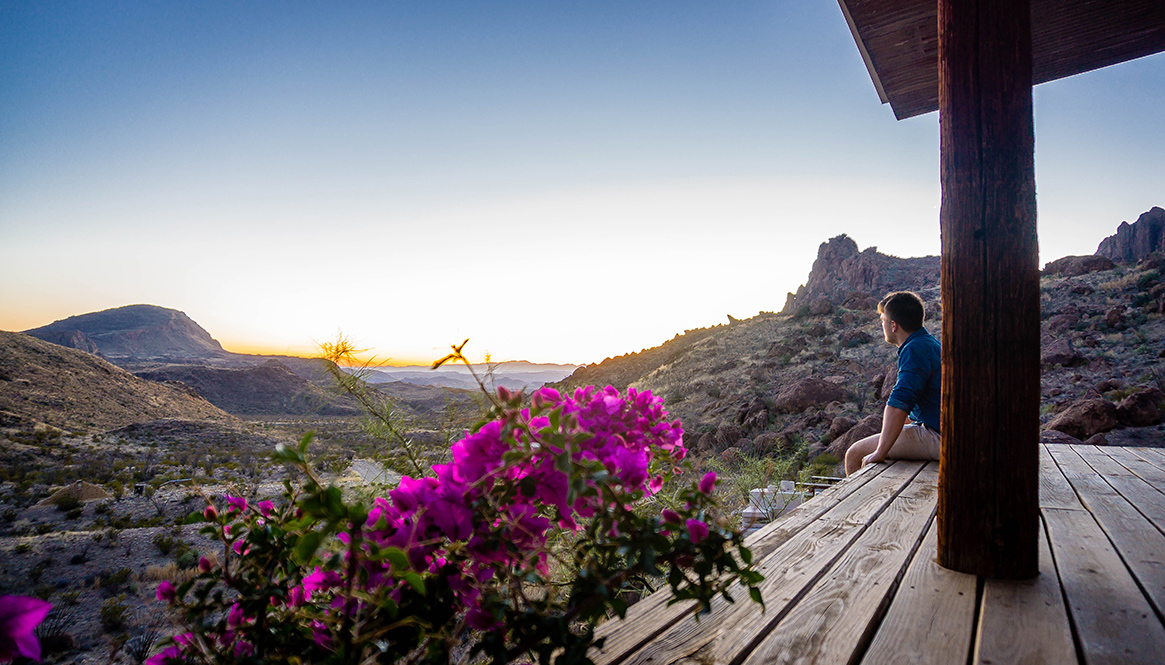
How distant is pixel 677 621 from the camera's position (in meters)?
1.33

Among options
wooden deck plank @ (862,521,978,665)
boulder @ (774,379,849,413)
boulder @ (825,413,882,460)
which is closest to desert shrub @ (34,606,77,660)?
wooden deck plank @ (862,521,978,665)

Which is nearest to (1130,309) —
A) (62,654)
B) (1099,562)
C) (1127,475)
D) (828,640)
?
(1127,475)

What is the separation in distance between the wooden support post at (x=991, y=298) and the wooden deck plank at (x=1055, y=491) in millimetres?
1240

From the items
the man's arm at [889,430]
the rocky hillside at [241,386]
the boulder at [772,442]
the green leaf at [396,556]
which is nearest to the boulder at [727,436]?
the boulder at [772,442]

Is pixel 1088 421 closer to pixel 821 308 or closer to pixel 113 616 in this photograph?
pixel 113 616

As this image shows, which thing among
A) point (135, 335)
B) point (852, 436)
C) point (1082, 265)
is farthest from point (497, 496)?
point (135, 335)

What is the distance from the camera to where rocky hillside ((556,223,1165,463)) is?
9.54 metres

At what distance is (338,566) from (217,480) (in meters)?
21.3

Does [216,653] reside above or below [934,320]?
below

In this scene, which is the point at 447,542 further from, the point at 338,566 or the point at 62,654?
the point at 62,654

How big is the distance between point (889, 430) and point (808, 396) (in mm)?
10675

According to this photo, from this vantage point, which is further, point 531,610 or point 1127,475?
point 1127,475

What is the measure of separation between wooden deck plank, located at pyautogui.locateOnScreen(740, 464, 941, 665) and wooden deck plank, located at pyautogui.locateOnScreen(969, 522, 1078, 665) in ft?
0.69

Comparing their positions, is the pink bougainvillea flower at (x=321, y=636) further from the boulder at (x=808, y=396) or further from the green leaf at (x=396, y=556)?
the boulder at (x=808, y=396)
